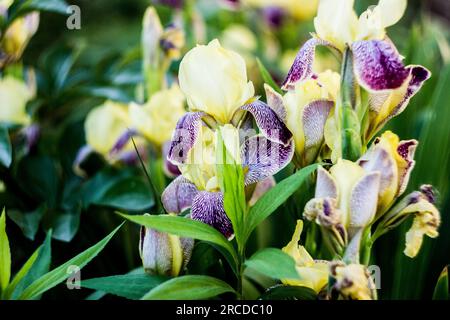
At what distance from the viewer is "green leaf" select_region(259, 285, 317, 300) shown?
1.70 ft

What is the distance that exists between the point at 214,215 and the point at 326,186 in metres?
0.10

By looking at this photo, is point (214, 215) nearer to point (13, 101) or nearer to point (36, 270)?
point (36, 270)

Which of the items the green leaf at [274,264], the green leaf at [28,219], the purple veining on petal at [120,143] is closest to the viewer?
the green leaf at [274,264]

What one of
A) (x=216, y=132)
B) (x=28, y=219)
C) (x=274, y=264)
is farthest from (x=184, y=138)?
(x=28, y=219)

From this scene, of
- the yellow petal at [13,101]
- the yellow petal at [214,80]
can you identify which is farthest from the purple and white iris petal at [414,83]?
the yellow petal at [13,101]

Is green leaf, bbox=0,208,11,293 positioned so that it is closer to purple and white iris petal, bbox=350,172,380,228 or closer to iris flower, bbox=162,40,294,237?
iris flower, bbox=162,40,294,237

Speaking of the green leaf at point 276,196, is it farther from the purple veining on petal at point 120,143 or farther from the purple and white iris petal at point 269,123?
the purple veining on petal at point 120,143

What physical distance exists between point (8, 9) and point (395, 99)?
46cm

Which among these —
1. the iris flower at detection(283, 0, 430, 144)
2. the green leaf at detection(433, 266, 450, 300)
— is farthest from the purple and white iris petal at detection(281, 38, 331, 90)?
the green leaf at detection(433, 266, 450, 300)

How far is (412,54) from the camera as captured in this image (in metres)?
0.90

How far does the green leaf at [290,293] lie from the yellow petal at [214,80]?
0.15 metres

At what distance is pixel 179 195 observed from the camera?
600mm

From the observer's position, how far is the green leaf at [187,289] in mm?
487

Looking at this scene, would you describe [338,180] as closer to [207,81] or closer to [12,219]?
[207,81]
